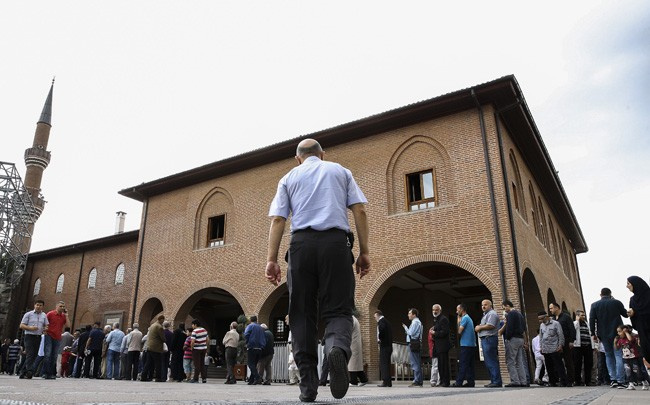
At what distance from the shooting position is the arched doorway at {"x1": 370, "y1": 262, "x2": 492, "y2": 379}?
1822 cm

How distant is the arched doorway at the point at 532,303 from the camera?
49.6 ft

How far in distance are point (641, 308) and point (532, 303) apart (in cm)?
818

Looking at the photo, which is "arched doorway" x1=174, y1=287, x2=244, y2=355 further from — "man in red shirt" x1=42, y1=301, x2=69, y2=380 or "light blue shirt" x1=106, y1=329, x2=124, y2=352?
"man in red shirt" x1=42, y1=301, x2=69, y2=380

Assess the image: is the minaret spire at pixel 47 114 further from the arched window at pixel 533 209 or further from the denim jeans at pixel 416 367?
the denim jeans at pixel 416 367

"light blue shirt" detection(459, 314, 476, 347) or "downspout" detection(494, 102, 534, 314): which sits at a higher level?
"downspout" detection(494, 102, 534, 314)

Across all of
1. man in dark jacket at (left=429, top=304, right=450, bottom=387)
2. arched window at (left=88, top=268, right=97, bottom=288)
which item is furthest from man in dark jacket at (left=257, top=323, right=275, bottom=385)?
arched window at (left=88, top=268, right=97, bottom=288)

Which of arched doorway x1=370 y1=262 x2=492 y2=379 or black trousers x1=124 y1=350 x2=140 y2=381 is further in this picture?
arched doorway x1=370 y1=262 x2=492 y2=379

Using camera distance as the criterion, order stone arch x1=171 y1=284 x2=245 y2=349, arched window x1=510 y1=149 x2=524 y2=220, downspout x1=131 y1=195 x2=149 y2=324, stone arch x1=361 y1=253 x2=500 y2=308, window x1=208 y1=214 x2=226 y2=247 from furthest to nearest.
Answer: stone arch x1=171 y1=284 x2=245 y2=349, downspout x1=131 y1=195 x2=149 y2=324, window x1=208 y1=214 x2=226 y2=247, arched window x1=510 y1=149 x2=524 y2=220, stone arch x1=361 y1=253 x2=500 y2=308

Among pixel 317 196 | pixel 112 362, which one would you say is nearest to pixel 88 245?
pixel 112 362

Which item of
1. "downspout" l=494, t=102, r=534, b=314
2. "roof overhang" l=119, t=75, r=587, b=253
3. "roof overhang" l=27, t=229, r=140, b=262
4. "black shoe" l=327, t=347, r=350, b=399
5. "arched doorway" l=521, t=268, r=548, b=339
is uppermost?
"roof overhang" l=119, t=75, r=587, b=253

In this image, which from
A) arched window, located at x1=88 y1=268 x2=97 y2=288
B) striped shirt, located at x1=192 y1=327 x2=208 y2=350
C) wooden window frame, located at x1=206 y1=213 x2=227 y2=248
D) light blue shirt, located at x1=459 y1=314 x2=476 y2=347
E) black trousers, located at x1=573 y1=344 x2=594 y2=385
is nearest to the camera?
light blue shirt, located at x1=459 y1=314 x2=476 y2=347

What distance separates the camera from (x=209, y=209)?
20109 mm

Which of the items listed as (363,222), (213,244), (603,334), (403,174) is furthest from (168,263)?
(363,222)

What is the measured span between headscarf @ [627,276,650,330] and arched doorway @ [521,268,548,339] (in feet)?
24.0
